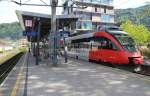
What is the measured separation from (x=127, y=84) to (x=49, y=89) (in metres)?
3.39

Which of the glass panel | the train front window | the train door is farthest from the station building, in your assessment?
the train front window

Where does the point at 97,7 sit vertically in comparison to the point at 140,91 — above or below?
above

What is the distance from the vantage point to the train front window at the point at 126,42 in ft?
85.9

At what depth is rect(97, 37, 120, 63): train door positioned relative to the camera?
26.6 meters

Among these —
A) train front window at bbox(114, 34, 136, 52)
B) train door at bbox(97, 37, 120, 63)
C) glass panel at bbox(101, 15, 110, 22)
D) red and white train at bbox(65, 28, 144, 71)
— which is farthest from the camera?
glass panel at bbox(101, 15, 110, 22)

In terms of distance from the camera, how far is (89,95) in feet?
40.4

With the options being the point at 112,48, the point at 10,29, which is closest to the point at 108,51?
the point at 112,48

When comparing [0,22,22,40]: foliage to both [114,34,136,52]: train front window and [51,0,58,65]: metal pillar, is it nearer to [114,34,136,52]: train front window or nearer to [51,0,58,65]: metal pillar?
[51,0,58,65]: metal pillar

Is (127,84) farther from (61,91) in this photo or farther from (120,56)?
(120,56)

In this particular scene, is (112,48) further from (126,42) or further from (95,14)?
(95,14)

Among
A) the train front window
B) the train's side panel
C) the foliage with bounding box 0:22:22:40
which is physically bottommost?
the train's side panel

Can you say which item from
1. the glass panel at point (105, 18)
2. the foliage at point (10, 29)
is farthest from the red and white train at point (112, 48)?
the foliage at point (10, 29)

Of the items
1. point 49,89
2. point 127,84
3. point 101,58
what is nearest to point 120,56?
point 101,58

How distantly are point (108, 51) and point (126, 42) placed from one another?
6.16 ft
